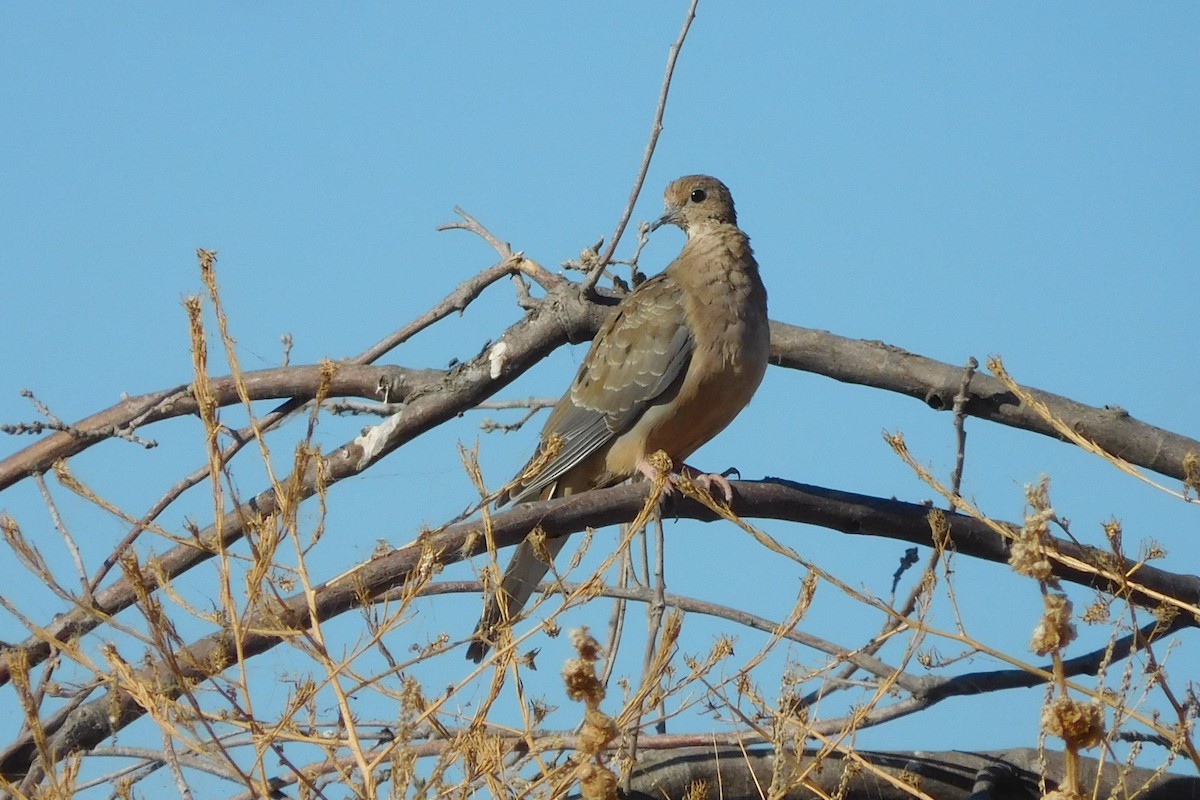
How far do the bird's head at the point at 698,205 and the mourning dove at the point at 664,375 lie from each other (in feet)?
1.12

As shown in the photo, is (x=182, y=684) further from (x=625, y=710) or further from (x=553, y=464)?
(x=553, y=464)

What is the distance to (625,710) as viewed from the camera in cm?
291

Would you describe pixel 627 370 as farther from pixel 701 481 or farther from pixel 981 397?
pixel 981 397

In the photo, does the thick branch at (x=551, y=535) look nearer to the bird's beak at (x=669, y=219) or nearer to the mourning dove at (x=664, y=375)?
the mourning dove at (x=664, y=375)

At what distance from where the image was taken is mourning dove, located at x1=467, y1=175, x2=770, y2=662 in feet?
16.6

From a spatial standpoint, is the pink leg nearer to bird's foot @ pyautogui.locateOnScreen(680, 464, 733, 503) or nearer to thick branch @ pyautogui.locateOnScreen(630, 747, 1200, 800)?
bird's foot @ pyautogui.locateOnScreen(680, 464, 733, 503)

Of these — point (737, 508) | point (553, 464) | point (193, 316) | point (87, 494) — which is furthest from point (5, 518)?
point (553, 464)

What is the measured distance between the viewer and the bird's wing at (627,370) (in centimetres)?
518

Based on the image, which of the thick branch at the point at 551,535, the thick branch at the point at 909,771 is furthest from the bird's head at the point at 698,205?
the thick branch at the point at 909,771

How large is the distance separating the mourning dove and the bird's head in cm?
34

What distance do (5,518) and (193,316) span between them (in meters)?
0.66

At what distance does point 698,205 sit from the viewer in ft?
19.4

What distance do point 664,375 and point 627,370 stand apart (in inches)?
6.0

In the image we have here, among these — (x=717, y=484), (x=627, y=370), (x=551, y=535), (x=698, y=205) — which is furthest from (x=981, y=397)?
(x=551, y=535)
